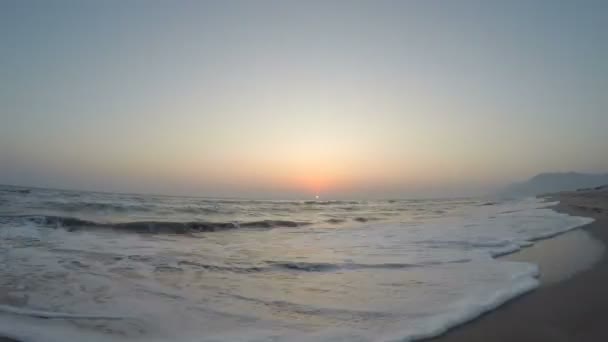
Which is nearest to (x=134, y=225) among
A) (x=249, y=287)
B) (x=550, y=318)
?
(x=249, y=287)

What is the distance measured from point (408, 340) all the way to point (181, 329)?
220 centimetres

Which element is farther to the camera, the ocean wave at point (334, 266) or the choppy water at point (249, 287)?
the ocean wave at point (334, 266)

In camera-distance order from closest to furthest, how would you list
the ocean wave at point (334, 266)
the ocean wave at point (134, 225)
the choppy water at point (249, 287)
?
1. the choppy water at point (249, 287)
2. the ocean wave at point (334, 266)
3. the ocean wave at point (134, 225)

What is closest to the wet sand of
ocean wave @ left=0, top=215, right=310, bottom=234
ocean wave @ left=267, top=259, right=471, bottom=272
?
ocean wave @ left=267, top=259, right=471, bottom=272

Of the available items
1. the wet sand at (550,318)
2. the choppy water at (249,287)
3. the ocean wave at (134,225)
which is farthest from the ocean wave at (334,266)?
the ocean wave at (134,225)

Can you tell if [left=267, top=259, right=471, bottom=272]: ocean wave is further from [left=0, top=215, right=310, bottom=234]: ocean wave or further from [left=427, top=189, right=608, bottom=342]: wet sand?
[left=0, top=215, right=310, bottom=234]: ocean wave

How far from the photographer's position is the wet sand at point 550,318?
3.45 m

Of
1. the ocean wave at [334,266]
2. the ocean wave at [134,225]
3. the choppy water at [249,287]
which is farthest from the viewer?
the ocean wave at [134,225]

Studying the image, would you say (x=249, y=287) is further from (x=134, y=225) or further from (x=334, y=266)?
(x=134, y=225)

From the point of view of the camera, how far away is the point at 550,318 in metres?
3.88

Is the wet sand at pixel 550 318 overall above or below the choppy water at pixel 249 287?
above

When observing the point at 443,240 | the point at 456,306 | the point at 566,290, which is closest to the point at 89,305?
the point at 456,306

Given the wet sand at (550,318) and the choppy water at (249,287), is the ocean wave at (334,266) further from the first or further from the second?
the wet sand at (550,318)

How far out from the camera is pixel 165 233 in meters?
12.8
